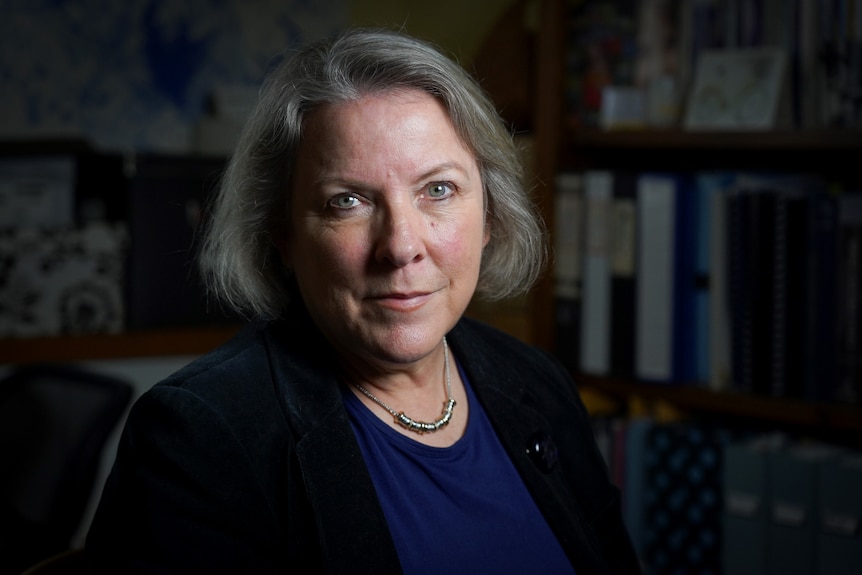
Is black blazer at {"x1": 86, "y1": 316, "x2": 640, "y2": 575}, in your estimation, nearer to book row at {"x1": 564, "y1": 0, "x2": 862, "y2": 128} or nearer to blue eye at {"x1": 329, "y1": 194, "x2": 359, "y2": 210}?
blue eye at {"x1": 329, "y1": 194, "x2": 359, "y2": 210}

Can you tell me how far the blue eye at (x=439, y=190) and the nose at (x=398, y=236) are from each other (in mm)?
38

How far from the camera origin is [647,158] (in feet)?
7.17

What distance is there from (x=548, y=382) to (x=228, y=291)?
1.66 ft

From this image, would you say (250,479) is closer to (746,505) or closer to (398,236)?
(398,236)

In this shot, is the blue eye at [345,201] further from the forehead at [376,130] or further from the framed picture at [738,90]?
the framed picture at [738,90]

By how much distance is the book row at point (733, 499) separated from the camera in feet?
5.27

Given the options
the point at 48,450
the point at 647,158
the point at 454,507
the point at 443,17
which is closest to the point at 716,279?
the point at 647,158

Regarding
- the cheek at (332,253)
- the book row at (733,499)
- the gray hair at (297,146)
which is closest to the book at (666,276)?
the book row at (733,499)

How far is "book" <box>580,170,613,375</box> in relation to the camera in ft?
6.25

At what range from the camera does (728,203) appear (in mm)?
1771

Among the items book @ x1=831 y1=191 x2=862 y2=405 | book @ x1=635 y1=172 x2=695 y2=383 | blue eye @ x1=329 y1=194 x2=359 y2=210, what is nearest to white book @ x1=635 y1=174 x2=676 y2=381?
book @ x1=635 y1=172 x2=695 y2=383

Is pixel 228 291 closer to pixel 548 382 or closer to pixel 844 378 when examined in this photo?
pixel 548 382

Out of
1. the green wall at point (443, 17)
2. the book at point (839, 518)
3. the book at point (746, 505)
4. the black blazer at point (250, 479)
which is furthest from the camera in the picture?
the green wall at point (443, 17)

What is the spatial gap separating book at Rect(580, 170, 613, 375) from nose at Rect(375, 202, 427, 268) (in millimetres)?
1058
